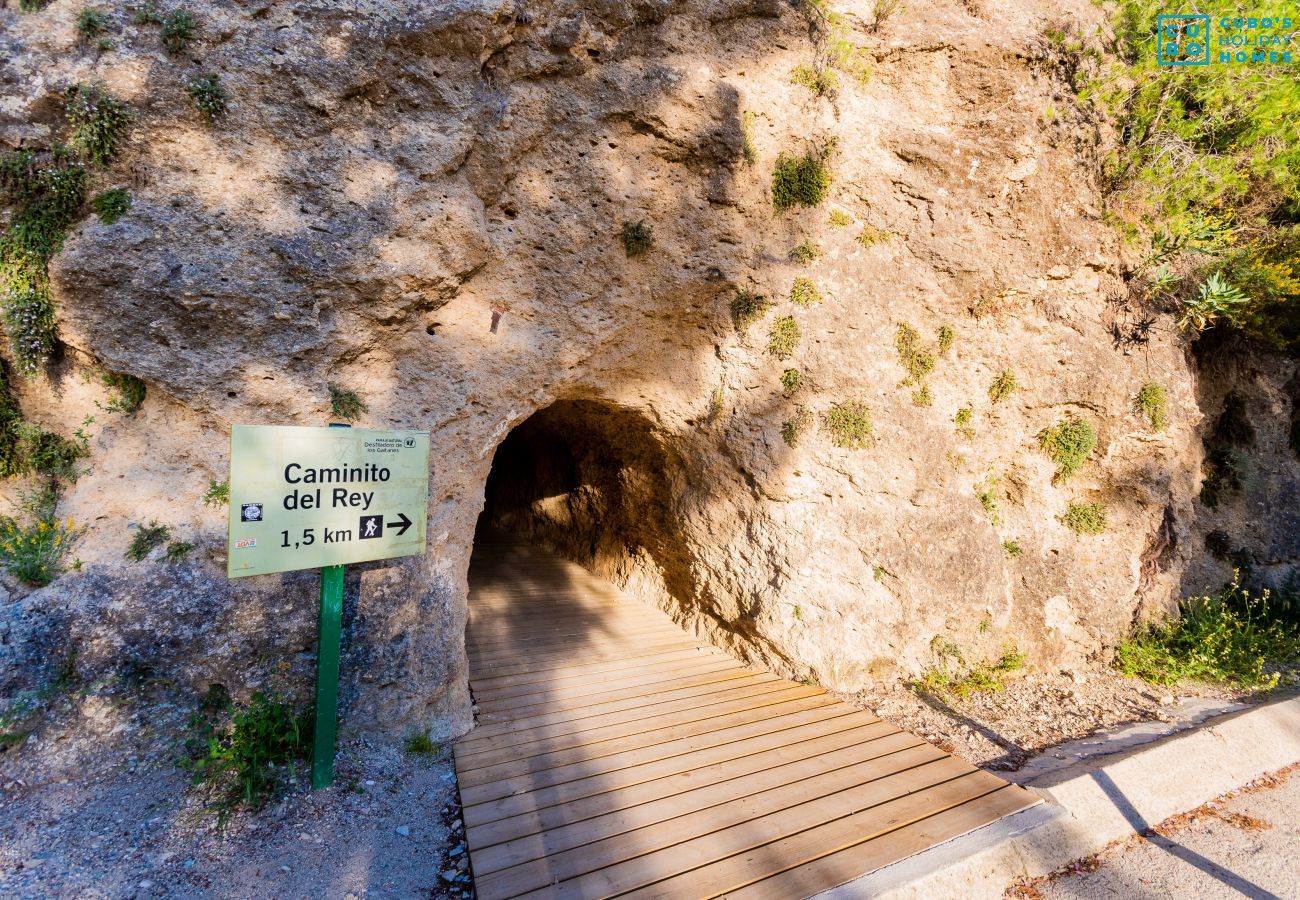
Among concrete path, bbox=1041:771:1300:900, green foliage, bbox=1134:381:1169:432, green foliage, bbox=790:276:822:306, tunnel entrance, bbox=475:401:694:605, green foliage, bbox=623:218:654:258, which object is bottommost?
concrete path, bbox=1041:771:1300:900

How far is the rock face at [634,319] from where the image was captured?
382 cm

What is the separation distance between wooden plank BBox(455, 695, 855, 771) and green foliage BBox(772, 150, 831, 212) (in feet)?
15.5

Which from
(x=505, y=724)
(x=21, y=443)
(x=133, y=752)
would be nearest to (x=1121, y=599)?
(x=505, y=724)

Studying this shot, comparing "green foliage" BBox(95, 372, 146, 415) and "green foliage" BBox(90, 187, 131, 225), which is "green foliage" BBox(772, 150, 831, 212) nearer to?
"green foliage" BBox(90, 187, 131, 225)

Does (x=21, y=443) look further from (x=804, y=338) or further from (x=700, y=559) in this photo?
(x=804, y=338)

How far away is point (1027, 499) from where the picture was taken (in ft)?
21.5

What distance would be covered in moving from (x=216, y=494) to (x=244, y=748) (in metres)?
1.66

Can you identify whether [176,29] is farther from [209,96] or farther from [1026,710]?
[1026,710]

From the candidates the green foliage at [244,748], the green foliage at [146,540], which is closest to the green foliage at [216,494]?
the green foliage at [146,540]

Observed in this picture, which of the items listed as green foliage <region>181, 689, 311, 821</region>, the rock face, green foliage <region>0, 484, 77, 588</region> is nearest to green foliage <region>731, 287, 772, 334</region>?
the rock face

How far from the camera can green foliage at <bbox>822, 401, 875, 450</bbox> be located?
19.1 ft

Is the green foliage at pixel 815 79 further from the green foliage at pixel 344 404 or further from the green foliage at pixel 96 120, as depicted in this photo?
the green foliage at pixel 96 120

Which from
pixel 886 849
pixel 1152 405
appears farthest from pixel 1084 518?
pixel 886 849

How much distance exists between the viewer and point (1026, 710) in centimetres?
573
